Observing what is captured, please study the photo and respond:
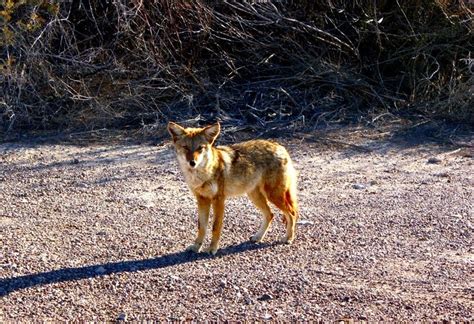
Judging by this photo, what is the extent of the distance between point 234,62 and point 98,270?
6.27 metres

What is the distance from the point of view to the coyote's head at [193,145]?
6.25 m

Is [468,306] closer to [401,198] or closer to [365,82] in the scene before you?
[401,198]

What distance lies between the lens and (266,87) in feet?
37.5

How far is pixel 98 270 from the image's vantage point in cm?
593

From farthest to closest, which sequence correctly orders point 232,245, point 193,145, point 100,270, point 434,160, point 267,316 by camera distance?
1. point 434,160
2. point 232,245
3. point 193,145
4. point 100,270
5. point 267,316

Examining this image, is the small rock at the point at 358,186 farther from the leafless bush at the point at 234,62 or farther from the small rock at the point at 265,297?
the small rock at the point at 265,297

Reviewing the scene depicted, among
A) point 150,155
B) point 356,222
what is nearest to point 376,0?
point 150,155

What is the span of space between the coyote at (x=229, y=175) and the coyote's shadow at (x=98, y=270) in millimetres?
137

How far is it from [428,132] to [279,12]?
2735mm

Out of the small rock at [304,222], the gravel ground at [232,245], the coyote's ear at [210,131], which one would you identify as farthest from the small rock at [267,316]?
the small rock at [304,222]

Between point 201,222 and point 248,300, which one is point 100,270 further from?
point 248,300

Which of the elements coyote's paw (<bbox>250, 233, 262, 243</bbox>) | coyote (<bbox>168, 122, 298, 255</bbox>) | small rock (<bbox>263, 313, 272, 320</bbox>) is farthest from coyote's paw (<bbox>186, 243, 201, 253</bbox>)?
small rock (<bbox>263, 313, 272, 320</bbox>)

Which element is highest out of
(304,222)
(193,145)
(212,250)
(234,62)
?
(193,145)

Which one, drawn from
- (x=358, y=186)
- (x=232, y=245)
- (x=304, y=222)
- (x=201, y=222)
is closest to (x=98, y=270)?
(x=201, y=222)
